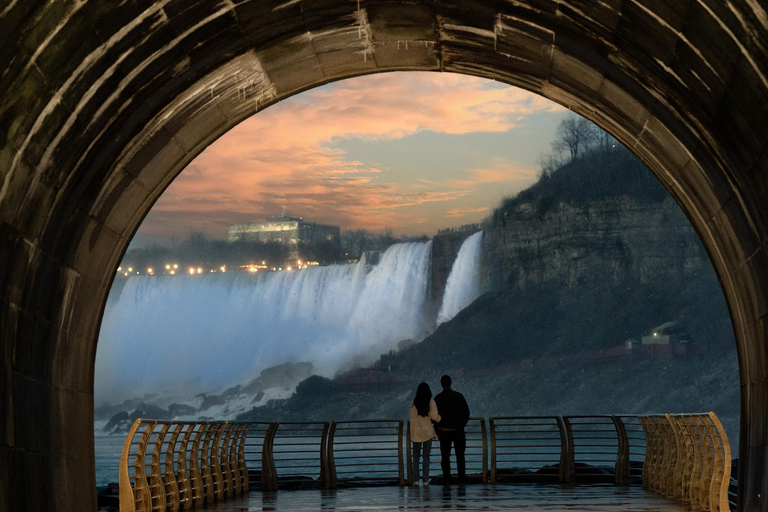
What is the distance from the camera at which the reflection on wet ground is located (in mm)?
13422

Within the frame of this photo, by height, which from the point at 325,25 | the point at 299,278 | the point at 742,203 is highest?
the point at 299,278

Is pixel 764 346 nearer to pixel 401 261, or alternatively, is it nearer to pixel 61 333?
pixel 61 333

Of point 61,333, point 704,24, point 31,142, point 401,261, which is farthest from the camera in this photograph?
point 401,261

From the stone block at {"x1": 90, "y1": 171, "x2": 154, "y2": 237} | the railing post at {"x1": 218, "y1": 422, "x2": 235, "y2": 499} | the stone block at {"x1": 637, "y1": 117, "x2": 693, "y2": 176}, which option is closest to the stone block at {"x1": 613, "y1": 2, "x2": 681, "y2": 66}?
the stone block at {"x1": 637, "y1": 117, "x2": 693, "y2": 176}

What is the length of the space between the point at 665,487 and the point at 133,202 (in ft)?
30.1

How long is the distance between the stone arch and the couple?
22.8ft

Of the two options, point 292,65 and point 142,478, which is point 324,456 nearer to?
point 142,478

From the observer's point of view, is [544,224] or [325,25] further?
[544,224]

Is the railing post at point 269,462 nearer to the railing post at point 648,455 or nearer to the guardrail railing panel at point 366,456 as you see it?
the guardrail railing panel at point 366,456

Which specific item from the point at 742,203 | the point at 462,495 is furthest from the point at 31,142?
the point at 462,495

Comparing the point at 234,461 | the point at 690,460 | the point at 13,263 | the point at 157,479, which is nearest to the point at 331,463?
the point at 234,461

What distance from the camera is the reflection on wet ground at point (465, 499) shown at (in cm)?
1342

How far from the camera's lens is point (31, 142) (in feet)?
26.6

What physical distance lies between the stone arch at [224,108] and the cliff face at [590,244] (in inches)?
3552
